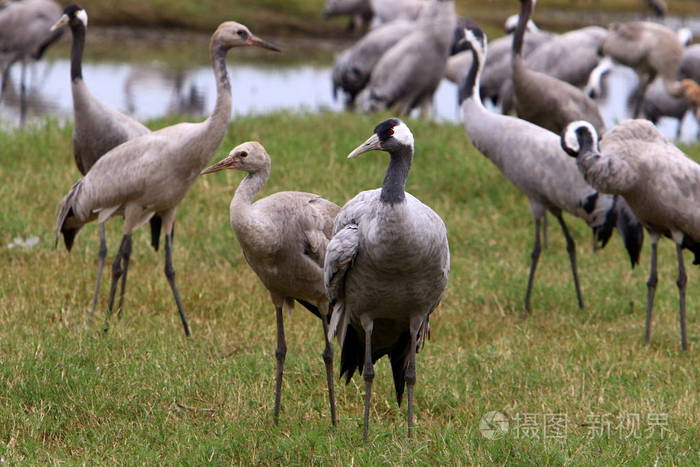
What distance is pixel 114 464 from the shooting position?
4.00m

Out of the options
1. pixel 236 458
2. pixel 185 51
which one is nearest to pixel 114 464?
pixel 236 458

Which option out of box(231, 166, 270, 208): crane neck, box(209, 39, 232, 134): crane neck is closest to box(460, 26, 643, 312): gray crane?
box(209, 39, 232, 134): crane neck

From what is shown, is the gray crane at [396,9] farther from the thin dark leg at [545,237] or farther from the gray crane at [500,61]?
the thin dark leg at [545,237]

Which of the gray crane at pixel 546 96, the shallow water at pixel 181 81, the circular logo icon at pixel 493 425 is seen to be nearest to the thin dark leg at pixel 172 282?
the circular logo icon at pixel 493 425

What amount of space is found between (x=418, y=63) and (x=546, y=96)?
264 centimetres

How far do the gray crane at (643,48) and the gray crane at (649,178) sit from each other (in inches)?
176

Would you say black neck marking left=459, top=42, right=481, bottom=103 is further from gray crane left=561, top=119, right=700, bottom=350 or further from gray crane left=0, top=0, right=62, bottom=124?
gray crane left=0, top=0, right=62, bottom=124

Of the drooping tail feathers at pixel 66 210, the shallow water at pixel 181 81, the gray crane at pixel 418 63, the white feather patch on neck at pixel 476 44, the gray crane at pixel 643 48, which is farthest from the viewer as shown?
the shallow water at pixel 181 81

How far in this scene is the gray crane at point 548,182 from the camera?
21.5ft

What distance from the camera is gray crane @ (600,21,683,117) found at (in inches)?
408

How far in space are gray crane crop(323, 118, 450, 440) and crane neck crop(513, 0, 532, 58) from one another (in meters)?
4.21

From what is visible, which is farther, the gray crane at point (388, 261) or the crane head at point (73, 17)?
the crane head at point (73, 17)

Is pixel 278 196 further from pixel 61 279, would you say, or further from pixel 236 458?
pixel 61 279

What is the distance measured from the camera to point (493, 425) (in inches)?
175
